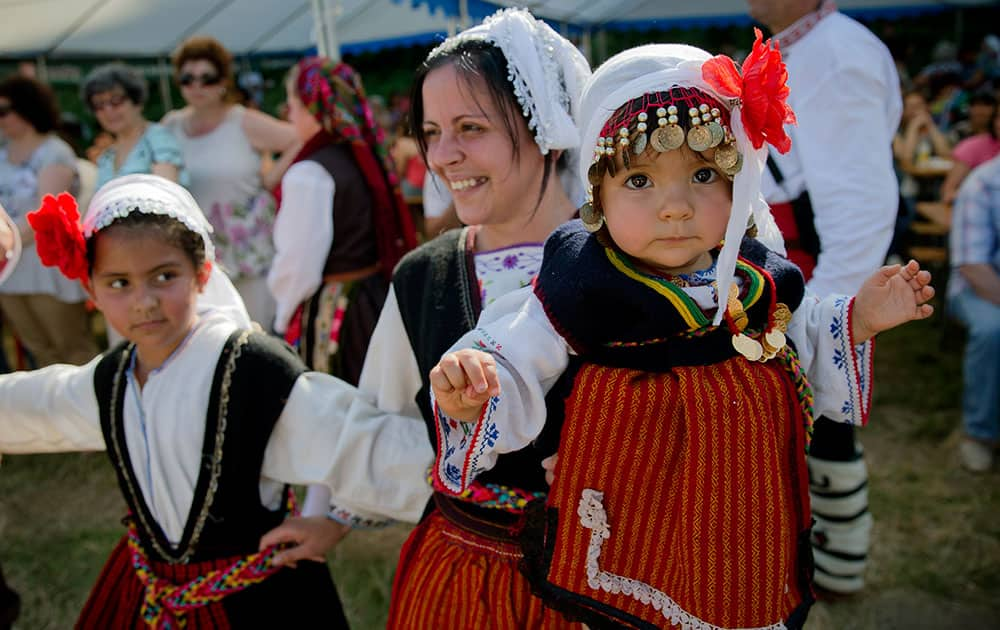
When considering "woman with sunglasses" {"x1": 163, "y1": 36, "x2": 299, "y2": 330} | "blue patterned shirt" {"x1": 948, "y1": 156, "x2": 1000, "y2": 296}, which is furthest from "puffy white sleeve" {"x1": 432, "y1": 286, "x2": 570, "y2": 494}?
"blue patterned shirt" {"x1": 948, "y1": 156, "x2": 1000, "y2": 296}

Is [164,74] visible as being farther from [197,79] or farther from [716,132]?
[716,132]

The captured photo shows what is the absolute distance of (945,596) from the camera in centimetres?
269

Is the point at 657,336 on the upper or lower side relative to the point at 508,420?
upper

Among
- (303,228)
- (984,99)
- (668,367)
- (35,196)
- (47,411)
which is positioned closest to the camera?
(668,367)

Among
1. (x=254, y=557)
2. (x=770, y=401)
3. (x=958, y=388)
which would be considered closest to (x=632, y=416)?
(x=770, y=401)

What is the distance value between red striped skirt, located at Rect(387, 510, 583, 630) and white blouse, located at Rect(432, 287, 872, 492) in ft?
1.02

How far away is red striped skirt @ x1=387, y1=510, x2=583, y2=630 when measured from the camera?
1.40 m

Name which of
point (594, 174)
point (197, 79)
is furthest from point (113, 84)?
point (594, 174)

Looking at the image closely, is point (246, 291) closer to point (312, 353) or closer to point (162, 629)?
point (312, 353)

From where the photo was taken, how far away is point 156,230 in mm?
1654

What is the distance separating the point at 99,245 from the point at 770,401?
1.39 m

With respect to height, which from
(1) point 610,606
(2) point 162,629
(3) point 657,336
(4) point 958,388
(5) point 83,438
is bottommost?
(4) point 958,388

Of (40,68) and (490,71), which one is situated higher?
(40,68)

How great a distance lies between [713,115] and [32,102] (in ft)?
14.7
